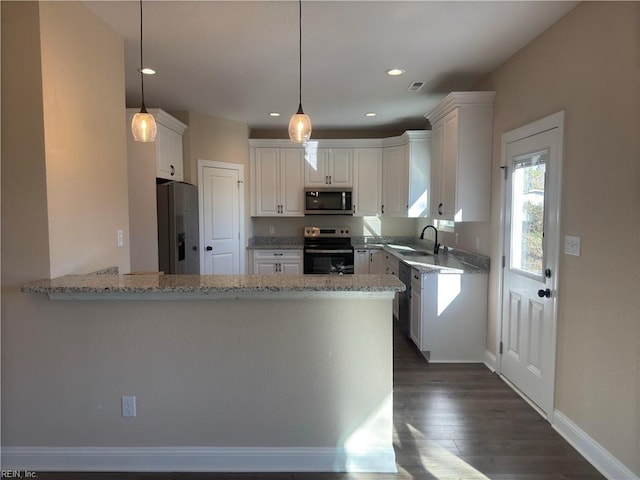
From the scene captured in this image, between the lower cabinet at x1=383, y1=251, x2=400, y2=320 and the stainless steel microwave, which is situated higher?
the stainless steel microwave

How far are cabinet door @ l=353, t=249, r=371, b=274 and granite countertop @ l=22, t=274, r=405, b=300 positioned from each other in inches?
126

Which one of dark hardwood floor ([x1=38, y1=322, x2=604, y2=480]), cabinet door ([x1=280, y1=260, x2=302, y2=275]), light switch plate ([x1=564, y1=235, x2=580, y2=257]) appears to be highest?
light switch plate ([x1=564, y1=235, x2=580, y2=257])

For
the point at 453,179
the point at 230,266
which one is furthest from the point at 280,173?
the point at 453,179

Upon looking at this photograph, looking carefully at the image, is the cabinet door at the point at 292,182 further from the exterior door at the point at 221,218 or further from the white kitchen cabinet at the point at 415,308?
the white kitchen cabinet at the point at 415,308

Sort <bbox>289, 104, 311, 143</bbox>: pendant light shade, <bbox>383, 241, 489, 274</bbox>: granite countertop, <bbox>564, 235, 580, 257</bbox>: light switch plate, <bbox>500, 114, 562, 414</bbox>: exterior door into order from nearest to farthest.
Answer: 1. <bbox>289, 104, 311, 143</bbox>: pendant light shade
2. <bbox>564, 235, 580, 257</bbox>: light switch plate
3. <bbox>500, 114, 562, 414</bbox>: exterior door
4. <bbox>383, 241, 489, 274</bbox>: granite countertop

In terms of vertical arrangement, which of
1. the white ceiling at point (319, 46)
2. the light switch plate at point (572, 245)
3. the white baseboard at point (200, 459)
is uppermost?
the white ceiling at point (319, 46)

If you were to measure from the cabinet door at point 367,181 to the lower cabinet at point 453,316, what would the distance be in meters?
2.16

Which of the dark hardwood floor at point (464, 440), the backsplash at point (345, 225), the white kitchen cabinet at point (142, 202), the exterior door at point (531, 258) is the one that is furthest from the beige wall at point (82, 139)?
the backsplash at point (345, 225)

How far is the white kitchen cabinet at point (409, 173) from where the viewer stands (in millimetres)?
4695

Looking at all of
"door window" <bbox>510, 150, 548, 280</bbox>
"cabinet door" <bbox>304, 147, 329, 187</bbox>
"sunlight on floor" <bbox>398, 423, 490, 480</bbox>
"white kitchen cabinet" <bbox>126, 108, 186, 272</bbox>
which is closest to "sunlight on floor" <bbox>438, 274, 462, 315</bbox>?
"door window" <bbox>510, 150, 548, 280</bbox>

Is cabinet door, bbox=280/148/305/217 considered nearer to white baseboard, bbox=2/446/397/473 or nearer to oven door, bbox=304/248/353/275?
oven door, bbox=304/248/353/275

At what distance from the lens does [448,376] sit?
3047 millimetres

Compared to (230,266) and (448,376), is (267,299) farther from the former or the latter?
(230,266)

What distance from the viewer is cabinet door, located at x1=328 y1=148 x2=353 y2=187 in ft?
17.3
